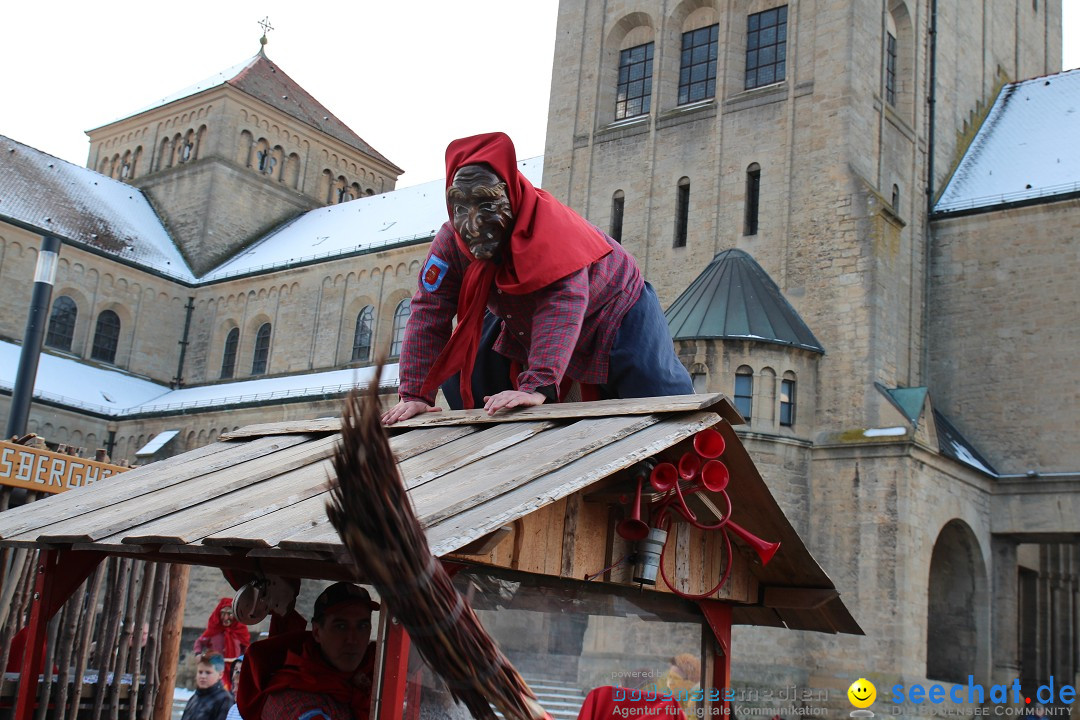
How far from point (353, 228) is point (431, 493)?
37094mm

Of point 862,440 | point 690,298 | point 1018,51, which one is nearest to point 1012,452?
point 862,440

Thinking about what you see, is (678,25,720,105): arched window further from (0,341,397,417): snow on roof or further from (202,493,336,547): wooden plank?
(202,493,336,547): wooden plank

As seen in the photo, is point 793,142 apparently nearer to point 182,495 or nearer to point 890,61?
point 890,61

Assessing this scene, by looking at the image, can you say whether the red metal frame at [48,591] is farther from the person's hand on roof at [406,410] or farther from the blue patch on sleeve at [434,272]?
the blue patch on sleeve at [434,272]

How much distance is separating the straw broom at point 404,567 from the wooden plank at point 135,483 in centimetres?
274

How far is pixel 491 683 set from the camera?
8.02ft

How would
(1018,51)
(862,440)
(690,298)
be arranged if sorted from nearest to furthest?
(862,440) < (690,298) < (1018,51)

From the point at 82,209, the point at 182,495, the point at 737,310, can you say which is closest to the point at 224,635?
the point at 182,495

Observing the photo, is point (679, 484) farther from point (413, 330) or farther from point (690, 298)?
point (690, 298)

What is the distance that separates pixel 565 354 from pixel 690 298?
58.1ft

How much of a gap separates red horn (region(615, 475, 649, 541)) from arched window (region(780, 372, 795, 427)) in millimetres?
17470

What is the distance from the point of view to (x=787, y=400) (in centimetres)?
2134

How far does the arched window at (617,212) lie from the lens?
85.1 feet

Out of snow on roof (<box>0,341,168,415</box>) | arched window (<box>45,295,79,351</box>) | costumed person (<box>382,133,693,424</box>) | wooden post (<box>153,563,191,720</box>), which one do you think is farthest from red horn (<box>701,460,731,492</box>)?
arched window (<box>45,295,79,351</box>)
